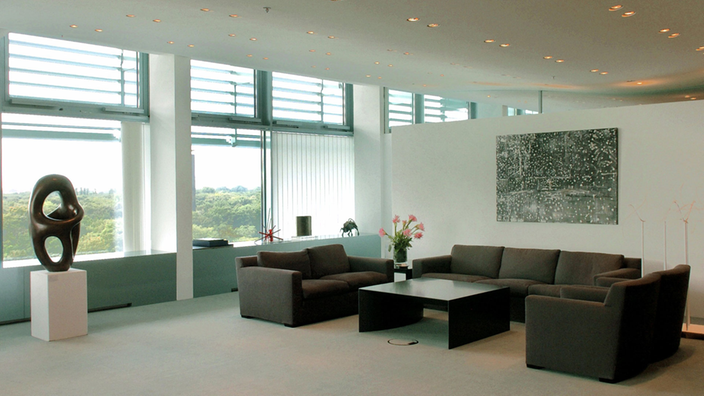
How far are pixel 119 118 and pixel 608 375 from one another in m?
6.83

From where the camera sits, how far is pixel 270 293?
6.75 meters

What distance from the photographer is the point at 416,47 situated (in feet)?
21.8

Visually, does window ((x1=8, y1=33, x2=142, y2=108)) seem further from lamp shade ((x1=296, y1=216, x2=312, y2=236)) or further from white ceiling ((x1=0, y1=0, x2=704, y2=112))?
lamp shade ((x1=296, y1=216, x2=312, y2=236))

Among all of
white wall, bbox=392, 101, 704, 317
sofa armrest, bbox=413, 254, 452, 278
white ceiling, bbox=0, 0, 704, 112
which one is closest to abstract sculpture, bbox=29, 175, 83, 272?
white ceiling, bbox=0, 0, 704, 112

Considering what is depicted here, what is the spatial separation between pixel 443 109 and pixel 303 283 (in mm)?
6616

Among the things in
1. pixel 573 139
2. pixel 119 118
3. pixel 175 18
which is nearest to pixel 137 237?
pixel 119 118

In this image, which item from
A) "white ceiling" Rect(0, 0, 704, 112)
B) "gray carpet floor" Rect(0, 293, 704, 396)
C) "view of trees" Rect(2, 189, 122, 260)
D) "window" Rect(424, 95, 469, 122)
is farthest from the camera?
"window" Rect(424, 95, 469, 122)

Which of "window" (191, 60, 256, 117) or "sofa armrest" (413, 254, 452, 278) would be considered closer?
"sofa armrest" (413, 254, 452, 278)

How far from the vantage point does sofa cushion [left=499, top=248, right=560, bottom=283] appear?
7133mm

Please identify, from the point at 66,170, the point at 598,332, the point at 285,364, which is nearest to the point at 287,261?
the point at 285,364

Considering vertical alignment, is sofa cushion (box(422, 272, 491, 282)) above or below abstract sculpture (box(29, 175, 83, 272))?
below

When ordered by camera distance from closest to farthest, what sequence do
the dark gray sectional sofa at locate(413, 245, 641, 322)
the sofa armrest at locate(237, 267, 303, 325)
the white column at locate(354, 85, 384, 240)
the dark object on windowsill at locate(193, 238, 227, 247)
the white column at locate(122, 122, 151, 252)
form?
the sofa armrest at locate(237, 267, 303, 325), the dark gray sectional sofa at locate(413, 245, 641, 322), the white column at locate(122, 122, 151, 252), the dark object on windowsill at locate(193, 238, 227, 247), the white column at locate(354, 85, 384, 240)

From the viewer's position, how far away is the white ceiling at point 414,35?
514 cm

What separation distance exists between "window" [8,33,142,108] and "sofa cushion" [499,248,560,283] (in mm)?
5500
